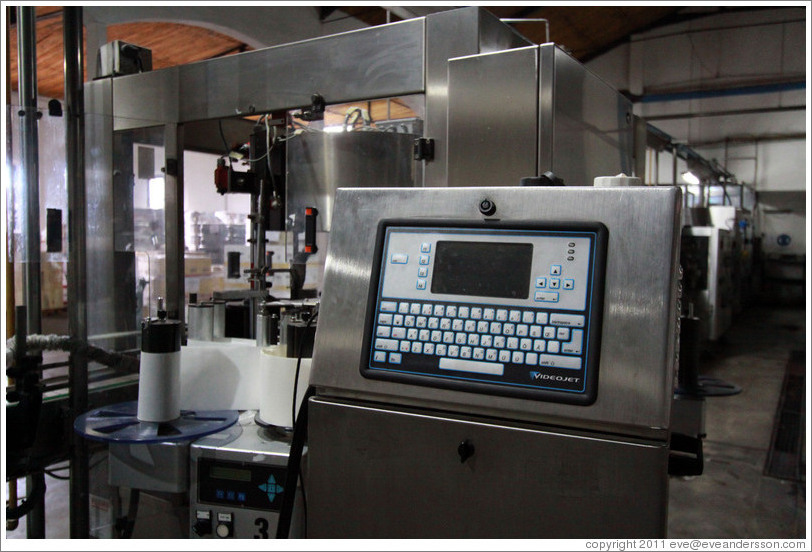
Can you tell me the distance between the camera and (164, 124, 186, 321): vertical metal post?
182 centimetres

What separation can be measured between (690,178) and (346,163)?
6093 millimetres

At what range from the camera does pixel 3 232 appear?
163 centimetres

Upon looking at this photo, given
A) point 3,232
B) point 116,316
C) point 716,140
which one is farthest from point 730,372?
point 3,232

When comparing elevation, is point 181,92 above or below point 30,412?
above

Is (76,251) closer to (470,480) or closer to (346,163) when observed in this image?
(346,163)

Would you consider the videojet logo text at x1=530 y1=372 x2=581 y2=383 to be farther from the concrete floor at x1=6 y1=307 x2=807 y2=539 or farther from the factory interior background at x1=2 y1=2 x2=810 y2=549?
the concrete floor at x1=6 y1=307 x2=807 y2=539

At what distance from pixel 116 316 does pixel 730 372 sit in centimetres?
544

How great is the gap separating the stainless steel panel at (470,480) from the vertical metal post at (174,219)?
1123mm

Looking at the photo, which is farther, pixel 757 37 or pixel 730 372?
pixel 757 37

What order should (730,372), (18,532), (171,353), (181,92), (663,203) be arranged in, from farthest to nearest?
(730,372) → (18,532) → (181,92) → (171,353) → (663,203)

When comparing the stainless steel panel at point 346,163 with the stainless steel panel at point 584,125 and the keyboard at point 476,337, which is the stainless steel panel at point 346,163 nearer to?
the stainless steel panel at point 584,125

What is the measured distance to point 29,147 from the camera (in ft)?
5.50

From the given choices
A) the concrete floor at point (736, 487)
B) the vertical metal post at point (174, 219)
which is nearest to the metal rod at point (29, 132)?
the vertical metal post at point (174, 219)

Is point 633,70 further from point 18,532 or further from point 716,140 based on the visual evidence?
point 18,532
